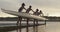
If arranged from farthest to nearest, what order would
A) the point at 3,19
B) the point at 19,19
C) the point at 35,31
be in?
1. the point at 3,19
2. the point at 35,31
3. the point at 19,19

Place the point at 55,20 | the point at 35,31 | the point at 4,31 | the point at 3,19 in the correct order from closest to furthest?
the point at 4,31, the point at 35,31, the point at 3,19, the point at 55,20

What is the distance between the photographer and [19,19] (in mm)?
7207

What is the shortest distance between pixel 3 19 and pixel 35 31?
13.8 meters

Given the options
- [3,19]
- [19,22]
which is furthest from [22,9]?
[3,19]

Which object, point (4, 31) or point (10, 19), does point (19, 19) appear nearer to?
point (4, 31)

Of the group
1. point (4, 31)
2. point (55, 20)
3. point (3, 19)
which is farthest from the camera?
point (55, 20)

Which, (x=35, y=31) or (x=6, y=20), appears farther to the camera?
(x=6, y=20)

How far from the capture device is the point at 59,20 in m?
27.2

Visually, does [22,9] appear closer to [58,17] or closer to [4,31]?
[4,31]

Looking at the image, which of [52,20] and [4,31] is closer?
[4,31]

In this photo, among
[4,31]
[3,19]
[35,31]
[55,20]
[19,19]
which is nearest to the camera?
[19,19]

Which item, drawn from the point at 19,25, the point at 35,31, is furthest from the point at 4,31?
the point at 35,31

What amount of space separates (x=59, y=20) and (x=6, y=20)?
5922mm

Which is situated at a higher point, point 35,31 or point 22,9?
point 22,9
